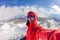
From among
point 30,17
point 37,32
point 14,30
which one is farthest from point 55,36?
point 14,30

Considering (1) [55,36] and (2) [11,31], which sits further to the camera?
(2) [11,31]

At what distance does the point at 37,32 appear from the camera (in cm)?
173

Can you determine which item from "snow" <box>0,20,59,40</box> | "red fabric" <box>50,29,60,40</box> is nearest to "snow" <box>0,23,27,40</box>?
"snow" <box>0,20,59,40</box>

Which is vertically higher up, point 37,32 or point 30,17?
point 30,17

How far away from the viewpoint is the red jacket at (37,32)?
1.71m

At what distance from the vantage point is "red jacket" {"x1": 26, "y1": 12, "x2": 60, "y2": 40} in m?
1.71

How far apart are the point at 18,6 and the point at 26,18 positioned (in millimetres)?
147

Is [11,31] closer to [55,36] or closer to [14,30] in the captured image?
[14,30]

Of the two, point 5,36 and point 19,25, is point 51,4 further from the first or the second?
point 5,36

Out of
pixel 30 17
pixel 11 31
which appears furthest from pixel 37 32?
pixel 11 31

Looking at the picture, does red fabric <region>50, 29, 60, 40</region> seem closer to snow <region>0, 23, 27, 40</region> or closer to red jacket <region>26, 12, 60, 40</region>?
red jacket <region>26, 12, 60, 40</region>

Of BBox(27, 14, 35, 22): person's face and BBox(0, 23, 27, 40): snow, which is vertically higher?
BBox(27, 14, 35, 22): person's face

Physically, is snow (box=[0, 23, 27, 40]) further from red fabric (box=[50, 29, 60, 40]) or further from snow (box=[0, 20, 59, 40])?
red fabric (box=[50, 29, 60, 40])

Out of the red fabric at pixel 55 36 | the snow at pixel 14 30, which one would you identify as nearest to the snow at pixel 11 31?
the snow at pixel 14 30
